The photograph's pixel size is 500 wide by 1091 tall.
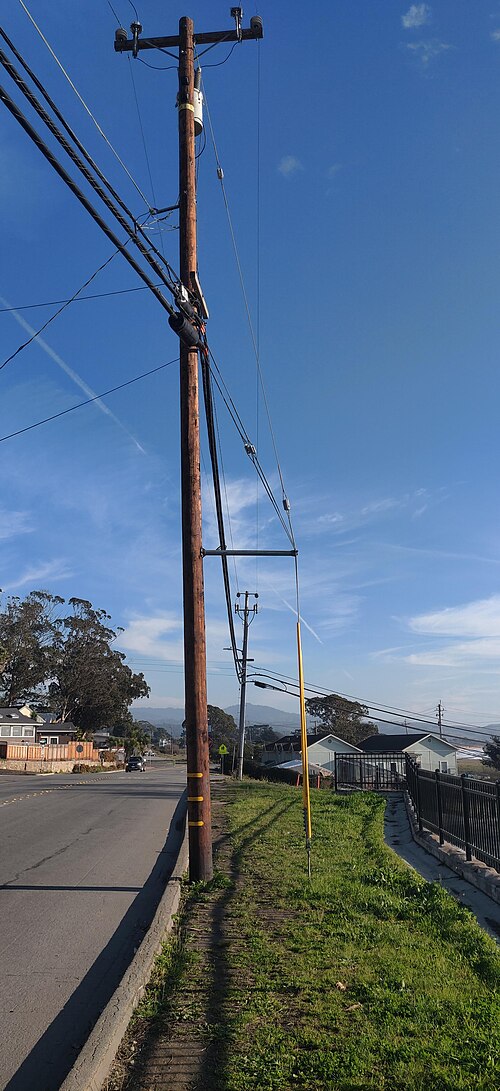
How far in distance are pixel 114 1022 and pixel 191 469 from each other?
22.5 ft

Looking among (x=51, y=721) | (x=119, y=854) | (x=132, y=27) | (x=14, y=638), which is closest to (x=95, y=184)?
(x=132, y=27)

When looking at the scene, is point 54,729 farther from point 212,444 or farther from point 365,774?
point 212,444

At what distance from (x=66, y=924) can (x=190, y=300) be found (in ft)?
24.5

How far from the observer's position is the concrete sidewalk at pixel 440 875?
8129mm

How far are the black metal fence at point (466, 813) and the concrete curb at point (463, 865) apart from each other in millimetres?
108

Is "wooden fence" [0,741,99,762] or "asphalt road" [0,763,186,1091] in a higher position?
"wooden fence" [0,741,99,762]

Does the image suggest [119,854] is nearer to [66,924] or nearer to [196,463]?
[66,924]

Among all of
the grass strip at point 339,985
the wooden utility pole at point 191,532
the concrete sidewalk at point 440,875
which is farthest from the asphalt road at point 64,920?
the concrete sidewalk at point 440,875

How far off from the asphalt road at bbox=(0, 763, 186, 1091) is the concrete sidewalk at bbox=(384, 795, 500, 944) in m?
3.42

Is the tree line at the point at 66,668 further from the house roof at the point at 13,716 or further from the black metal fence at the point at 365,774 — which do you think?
the black metal fence at the point at 365,774

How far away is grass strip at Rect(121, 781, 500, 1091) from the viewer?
432 cm

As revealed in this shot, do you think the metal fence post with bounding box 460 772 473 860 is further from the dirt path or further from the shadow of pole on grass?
the dirt path

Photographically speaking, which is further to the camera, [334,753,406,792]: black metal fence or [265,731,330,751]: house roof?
[265,731,330,751]: house roof

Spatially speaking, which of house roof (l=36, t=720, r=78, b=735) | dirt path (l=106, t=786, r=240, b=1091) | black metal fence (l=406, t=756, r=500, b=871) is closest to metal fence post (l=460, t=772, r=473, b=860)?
black metal fence (l=406, t=756, r=500, b=871)
